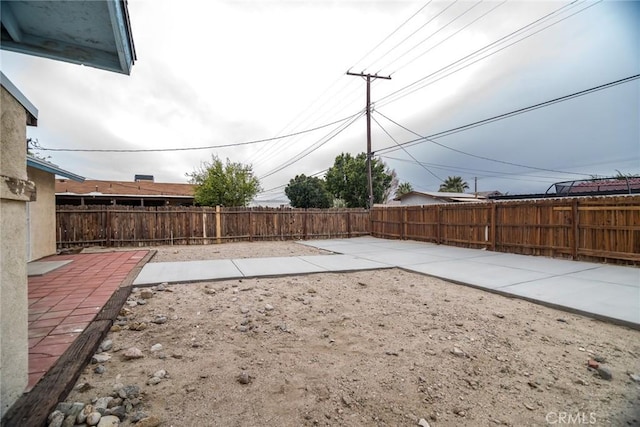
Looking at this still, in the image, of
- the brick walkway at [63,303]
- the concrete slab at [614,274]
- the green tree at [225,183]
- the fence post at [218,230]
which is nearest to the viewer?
the brick walkway at [63,303]

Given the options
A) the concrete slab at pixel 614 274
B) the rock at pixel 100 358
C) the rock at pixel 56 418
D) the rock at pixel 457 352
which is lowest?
the rock at pixel 457 352

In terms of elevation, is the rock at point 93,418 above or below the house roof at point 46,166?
below

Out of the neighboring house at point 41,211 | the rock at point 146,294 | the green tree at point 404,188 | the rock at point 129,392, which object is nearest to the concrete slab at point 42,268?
the neighboring house at point 41,211

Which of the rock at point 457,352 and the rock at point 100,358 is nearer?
the rock at point 100,358

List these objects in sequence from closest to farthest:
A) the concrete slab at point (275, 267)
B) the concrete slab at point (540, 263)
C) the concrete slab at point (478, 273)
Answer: the concrete slab at point (478, 273) → the concrete slab at point (275, 267) → the concrete slab at point (540, 263)

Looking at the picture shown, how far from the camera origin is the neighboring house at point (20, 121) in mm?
1561

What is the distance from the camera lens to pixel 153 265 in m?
6.45

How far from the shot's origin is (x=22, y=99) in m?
1.77

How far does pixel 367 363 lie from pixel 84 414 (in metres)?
1.92

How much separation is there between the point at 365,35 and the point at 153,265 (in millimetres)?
11967

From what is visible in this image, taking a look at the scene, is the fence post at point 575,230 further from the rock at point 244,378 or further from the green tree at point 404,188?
the green tree at point 404,188

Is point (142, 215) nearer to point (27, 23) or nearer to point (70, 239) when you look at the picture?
point (70, 239)

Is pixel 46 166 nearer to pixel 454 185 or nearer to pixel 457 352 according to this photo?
pixel 457 352

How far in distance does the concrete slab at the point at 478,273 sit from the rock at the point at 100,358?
512 centimetres
